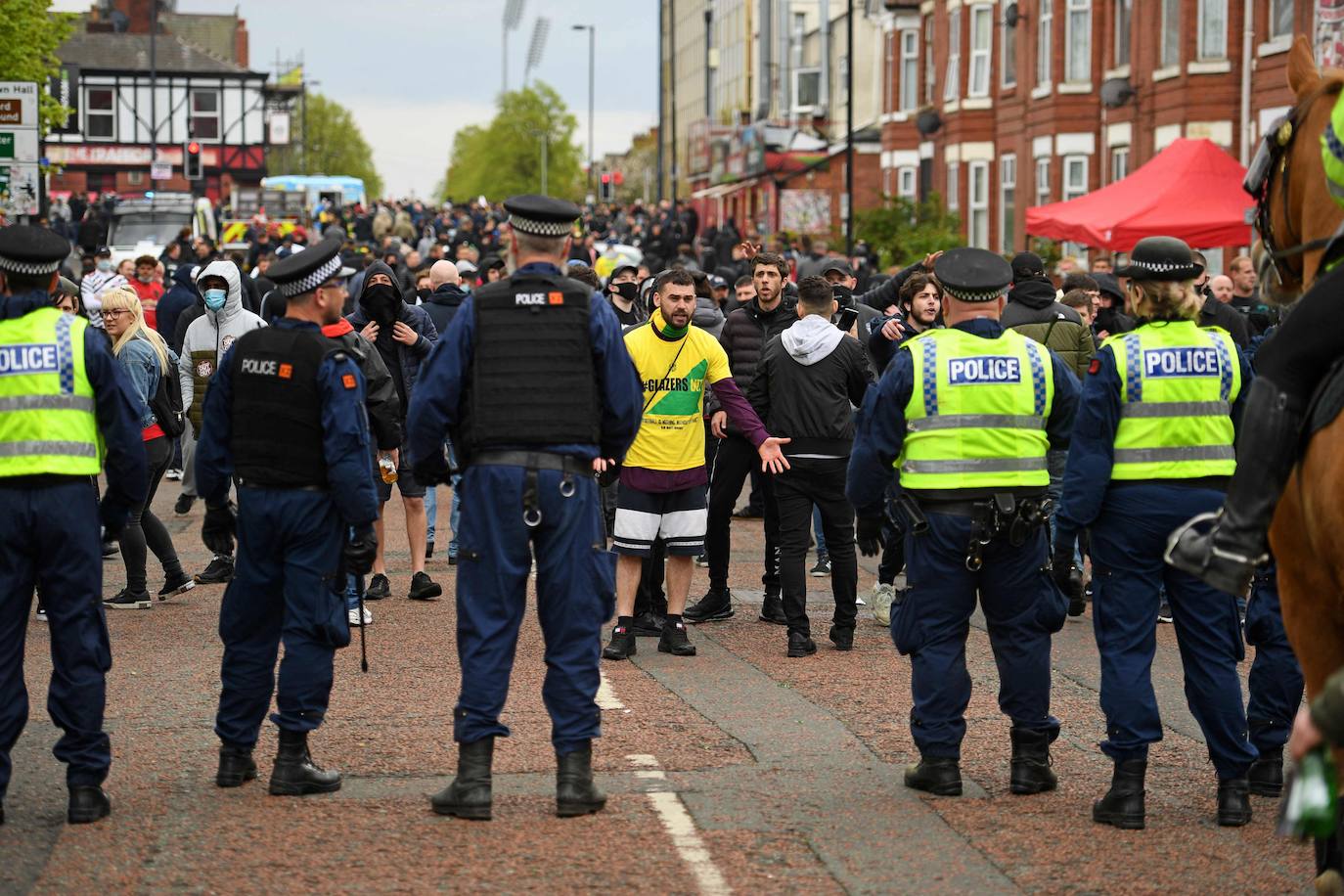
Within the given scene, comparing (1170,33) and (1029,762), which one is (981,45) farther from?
(1029,762)

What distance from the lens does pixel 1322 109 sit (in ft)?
18.6

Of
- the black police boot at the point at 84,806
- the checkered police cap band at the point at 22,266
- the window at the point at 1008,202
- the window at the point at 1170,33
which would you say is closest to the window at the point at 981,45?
the window at the point at 1008,202

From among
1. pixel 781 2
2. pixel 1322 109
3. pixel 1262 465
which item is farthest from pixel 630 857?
pixel 781 2

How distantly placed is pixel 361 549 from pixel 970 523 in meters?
2.31

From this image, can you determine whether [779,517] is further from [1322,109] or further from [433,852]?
[1322,109]

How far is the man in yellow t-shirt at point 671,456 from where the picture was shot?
10.6m


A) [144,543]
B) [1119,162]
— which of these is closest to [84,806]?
[144,543]

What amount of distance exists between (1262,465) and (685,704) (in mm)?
4176

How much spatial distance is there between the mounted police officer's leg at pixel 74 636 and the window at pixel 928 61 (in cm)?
4061

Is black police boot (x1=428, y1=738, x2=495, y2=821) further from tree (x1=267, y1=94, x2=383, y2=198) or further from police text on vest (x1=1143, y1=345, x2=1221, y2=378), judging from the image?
tree (x1=267, y1=94, x2=383, y2=198)

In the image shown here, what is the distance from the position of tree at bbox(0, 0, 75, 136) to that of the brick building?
16693 mm

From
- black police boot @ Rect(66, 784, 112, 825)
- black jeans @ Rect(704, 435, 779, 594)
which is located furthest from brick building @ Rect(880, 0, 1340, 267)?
black police boot @ Rect(66, 784, 112, 825)

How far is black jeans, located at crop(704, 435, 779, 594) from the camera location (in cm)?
1173

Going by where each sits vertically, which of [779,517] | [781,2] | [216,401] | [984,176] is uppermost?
[781,2]
